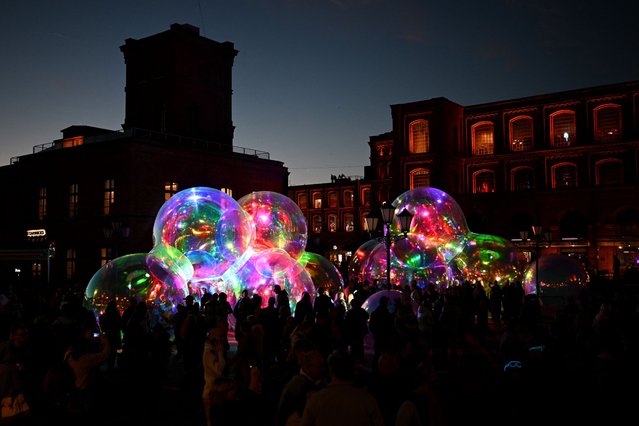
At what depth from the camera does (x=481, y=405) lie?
30.9 feet

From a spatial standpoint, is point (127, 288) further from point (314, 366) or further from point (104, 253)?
point (104, 253)

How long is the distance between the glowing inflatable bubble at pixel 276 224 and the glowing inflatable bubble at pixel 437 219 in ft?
10.9

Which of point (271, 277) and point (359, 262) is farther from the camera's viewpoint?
point (359, 262)

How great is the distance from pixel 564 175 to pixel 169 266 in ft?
131

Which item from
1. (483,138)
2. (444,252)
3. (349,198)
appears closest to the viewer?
(444,252)

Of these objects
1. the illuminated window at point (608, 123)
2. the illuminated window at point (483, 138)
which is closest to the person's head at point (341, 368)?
the illuminated window at point (608, 123)

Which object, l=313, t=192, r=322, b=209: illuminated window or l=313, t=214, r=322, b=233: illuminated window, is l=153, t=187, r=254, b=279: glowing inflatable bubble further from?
l=313, t=192, r=322, b=209: illuminated window

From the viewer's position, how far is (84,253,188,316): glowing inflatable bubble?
13.2 m

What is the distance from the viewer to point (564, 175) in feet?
155

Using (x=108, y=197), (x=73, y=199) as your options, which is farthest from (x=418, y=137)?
(x=73, y=199)

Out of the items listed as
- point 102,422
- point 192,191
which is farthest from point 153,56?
point 102,422

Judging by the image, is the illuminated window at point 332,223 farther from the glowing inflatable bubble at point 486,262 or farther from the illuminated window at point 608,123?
the glowing inflatable bubble at point 486,262

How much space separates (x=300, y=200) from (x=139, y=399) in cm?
7044

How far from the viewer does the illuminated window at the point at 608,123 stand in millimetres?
45469
